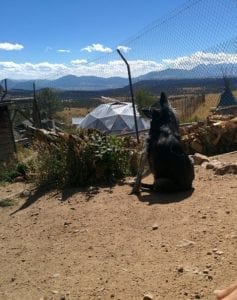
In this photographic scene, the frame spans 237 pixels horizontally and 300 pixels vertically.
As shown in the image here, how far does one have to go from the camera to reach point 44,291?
4.49 m

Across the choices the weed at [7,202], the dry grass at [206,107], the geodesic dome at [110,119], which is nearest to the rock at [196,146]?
the weed at [7,202]

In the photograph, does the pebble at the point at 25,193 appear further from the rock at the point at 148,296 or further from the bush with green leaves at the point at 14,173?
the rock at the point at 148,296

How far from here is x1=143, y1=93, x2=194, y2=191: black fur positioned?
6.96m

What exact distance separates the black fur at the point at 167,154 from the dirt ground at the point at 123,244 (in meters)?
0.21

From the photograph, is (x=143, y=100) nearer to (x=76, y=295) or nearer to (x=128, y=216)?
(x=128, y=216)

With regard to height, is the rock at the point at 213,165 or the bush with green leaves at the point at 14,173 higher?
the rock at the point at 213,165

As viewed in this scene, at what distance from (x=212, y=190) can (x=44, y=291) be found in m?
3.01

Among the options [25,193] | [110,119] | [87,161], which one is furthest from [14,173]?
[110,119]

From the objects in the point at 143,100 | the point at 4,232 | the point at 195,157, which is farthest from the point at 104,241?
the point at 143,100

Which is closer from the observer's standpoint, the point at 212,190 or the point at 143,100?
the point at 212,190

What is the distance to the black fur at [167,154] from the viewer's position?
6.96 meters

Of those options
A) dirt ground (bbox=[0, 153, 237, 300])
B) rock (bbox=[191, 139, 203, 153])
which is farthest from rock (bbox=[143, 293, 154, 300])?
rock (bbox=[191, 139, 203, 153])

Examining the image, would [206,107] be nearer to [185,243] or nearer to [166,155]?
[166,155]

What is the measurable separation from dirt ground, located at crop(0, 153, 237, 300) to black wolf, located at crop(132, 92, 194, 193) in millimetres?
202
